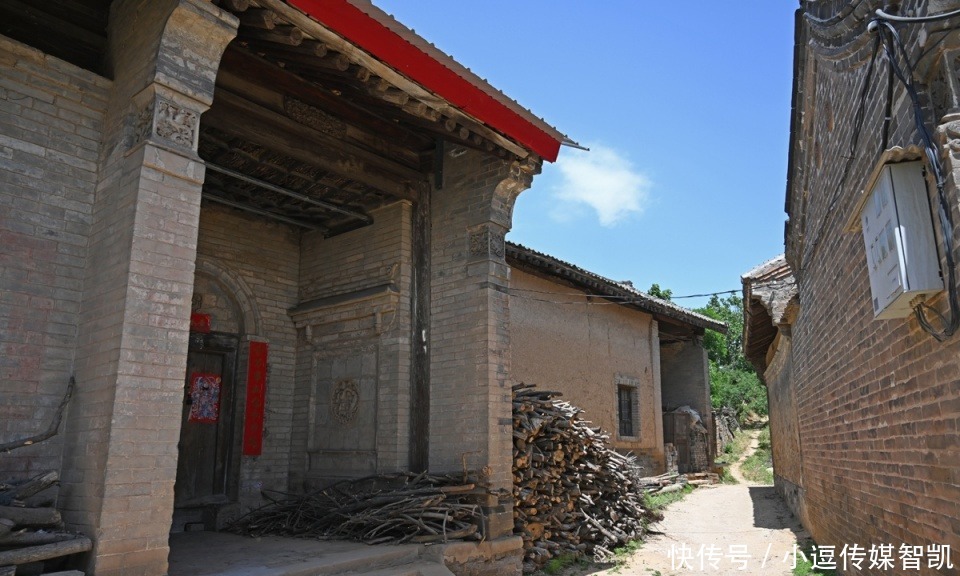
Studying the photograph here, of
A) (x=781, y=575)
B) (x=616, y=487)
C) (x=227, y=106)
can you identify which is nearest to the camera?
(x=227, y=106)

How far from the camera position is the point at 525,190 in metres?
8.28

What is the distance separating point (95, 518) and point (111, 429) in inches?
22.7

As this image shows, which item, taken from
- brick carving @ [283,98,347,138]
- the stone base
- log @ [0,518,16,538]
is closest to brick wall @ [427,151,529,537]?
the stone base

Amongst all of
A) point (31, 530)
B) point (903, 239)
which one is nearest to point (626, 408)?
point (903, 239)

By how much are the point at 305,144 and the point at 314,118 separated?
33cm

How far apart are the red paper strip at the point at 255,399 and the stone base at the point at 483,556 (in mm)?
3088

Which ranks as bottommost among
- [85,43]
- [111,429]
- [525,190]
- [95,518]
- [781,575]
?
[781,575]

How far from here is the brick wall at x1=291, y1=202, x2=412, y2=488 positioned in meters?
8.13

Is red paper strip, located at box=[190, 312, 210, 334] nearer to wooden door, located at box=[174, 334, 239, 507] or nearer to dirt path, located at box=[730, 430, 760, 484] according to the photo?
wooden door, located at box=[174, 334, 239, 507]

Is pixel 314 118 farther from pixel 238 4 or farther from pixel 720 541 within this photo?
pixel 720 541

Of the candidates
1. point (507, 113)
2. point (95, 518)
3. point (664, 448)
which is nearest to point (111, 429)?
point (95, 518)

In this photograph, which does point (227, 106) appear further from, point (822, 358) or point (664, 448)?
point (664, 448)

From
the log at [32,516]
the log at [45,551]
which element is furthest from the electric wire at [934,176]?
the log at [32,516]

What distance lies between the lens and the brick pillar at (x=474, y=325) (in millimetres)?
7594
